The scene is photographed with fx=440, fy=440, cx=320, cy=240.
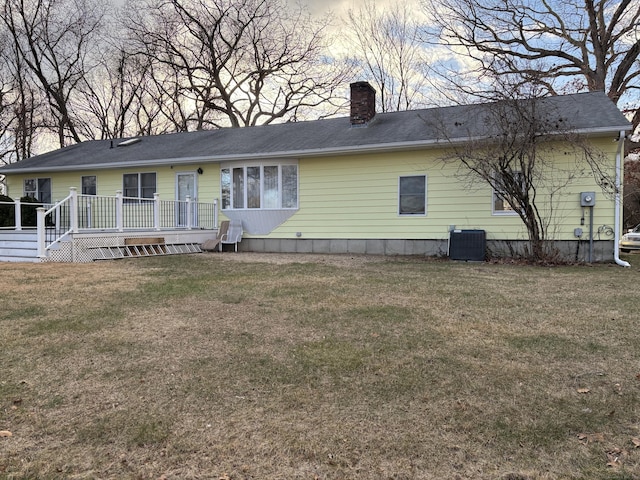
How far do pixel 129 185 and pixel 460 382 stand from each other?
14177mm

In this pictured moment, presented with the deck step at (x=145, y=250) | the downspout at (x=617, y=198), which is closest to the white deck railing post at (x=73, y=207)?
the deck step at (x=145, y=250)

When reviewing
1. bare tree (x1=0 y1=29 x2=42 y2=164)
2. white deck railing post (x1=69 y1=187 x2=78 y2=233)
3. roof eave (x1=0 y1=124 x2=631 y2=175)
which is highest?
bare tree (x1=0 y1=29 x2=42 y2=164)

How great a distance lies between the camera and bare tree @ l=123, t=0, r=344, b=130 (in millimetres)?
24297

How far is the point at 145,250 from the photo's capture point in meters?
11.2

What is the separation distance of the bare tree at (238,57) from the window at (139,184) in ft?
39.7

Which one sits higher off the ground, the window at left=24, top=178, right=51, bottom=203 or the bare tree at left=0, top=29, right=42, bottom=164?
the bare tree at left=0, top=29, right=42, bottom=164

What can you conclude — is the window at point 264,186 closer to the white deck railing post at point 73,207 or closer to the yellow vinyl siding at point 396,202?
the yellow vinyl siding at point 396,202

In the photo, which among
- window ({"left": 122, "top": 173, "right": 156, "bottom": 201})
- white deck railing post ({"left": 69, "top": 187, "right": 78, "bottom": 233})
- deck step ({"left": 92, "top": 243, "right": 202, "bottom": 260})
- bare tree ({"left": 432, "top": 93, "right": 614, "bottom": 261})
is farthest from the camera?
window ({"left": 122, "top": 173, "right": 156, "bottom": 201})

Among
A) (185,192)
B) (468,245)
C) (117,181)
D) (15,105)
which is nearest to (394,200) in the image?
(468,245)

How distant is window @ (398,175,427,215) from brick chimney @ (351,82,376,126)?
2734 mm

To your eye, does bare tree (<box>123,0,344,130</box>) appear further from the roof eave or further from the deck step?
the deck step

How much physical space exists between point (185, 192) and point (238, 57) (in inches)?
567

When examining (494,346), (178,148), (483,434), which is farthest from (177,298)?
(178,148)

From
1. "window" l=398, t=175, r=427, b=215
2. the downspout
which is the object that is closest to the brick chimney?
"window" l=398, t=175, r=427, b=215
